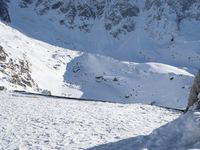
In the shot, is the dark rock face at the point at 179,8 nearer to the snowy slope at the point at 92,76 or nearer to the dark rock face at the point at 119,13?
the dark rock face at the point at 119,13

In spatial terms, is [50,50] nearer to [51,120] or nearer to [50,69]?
[50,69]

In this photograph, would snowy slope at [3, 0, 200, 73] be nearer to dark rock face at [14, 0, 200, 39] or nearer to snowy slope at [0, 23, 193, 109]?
dark rock face at [14, 0, 200, 39]

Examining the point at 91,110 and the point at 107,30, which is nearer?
the point at 91,110

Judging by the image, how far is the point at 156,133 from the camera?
13.3 metres

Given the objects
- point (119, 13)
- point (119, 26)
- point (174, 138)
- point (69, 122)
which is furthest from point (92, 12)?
point (174, 138)

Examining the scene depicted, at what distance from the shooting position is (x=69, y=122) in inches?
685

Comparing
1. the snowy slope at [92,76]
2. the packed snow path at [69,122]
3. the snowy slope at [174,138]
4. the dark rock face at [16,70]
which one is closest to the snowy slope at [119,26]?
the snowy slope at [92,76]

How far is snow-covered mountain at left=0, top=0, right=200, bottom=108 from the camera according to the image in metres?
51.6

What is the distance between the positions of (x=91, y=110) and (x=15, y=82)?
27.7 metres

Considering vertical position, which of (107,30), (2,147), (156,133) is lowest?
(2,147)

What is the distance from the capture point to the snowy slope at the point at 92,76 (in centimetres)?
5003

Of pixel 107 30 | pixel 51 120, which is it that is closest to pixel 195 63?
pixel 107 30

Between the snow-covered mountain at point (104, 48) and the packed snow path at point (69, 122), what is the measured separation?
2271 cm

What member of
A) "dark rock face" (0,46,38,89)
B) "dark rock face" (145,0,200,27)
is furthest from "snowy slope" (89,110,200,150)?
"dark rock face" (145,0,200,27)
